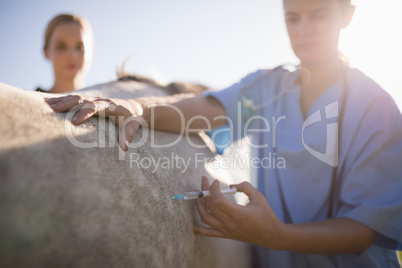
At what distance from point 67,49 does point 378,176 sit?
4.77ft

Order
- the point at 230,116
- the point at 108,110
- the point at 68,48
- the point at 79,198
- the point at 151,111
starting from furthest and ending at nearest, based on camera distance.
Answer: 1. the point at 68,48
2. the point at 230,116
3. the point at 151,111
4. the point at 108,110
5. the point at 79,198

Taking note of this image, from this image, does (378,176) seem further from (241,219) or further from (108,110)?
(108,110)

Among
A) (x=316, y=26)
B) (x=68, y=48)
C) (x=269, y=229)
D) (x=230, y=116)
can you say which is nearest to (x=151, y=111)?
(x=230, y=116)

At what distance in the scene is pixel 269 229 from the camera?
21.5 inches

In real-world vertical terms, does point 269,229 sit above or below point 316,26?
below

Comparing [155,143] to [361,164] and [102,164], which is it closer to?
[102,164]

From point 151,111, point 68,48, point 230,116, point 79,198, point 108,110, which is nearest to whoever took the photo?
point 79,198

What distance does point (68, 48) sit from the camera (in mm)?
1392

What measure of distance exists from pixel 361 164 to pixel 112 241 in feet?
1.82

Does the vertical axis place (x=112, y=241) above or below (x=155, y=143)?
below

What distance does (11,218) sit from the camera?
304 millimetres

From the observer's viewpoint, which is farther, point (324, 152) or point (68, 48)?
point (68, 48)

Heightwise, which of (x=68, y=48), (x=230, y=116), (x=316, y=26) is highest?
(x=68, y=48)

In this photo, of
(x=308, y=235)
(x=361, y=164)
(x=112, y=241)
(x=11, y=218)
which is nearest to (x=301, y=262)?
(x=308, y=235)
